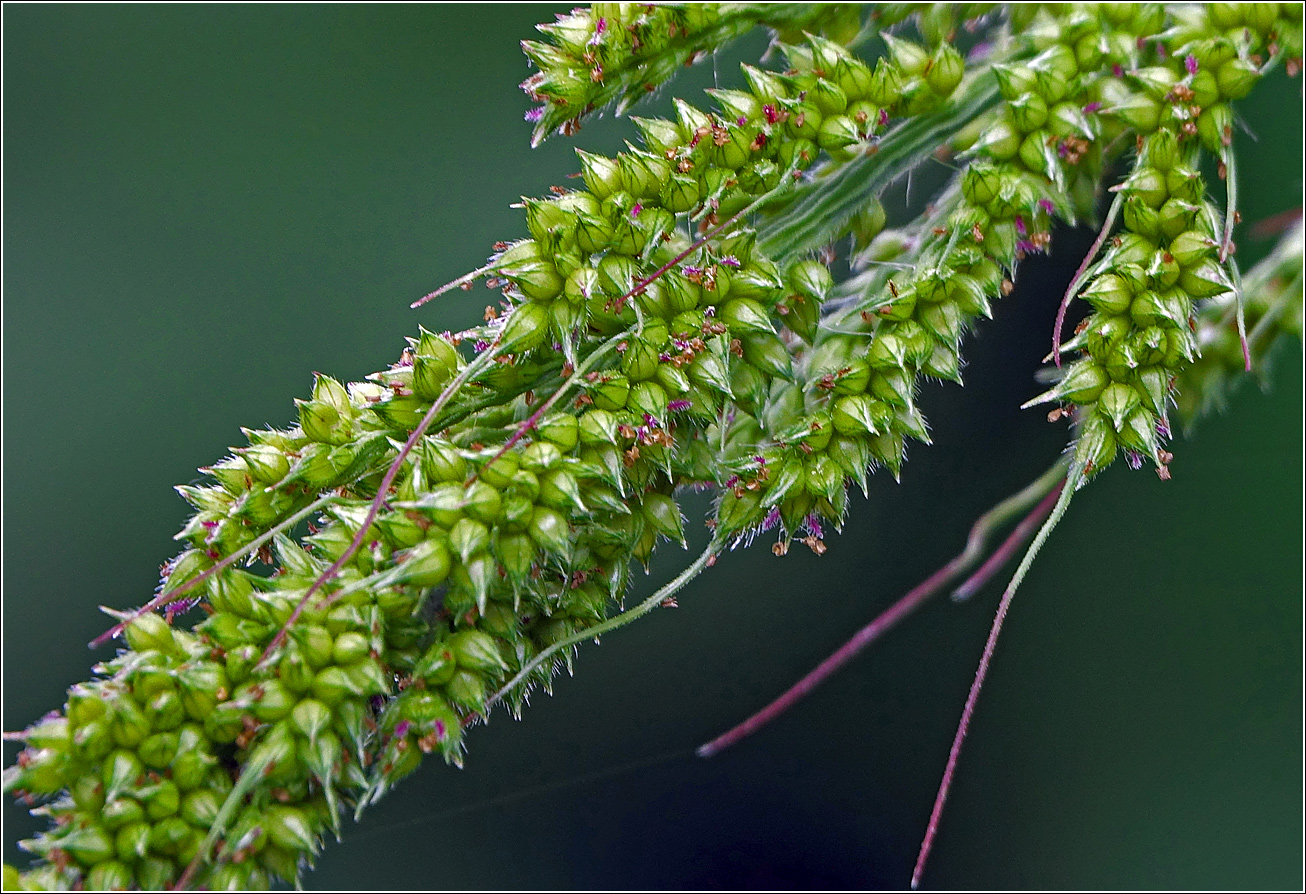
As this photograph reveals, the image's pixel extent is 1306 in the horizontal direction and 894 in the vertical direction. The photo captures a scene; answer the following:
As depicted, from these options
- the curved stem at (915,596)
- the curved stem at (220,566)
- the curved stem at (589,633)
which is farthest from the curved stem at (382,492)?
the curved stem at (915,596)

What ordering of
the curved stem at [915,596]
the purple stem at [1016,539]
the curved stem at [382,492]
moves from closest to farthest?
the curved stem at [382,492] < the curved stem at [915,596] < the purple stem at [1016,539]

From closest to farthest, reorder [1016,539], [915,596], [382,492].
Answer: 1. [382,492]
2. [915,596]
3. [1016,539]

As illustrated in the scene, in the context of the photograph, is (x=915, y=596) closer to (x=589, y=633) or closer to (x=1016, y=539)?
(x=1016, y=539)

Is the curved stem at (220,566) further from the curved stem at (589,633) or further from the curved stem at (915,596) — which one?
the curved stem at (915,596)

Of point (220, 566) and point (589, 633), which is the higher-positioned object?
point (220, 566)

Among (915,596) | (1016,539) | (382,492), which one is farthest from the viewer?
(1016,539)

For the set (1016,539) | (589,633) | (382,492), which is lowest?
(1016,539)

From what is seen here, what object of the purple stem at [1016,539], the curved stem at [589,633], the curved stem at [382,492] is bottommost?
the purple stem at [1016,539]

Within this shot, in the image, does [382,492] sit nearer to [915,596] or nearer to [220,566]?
[220,566]

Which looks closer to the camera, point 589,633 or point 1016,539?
point 589,633

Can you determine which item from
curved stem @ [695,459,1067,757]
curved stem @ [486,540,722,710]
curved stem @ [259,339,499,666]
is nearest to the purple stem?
curved stem @ [695,459,1067,757]

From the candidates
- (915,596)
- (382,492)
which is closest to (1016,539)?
(915,596)

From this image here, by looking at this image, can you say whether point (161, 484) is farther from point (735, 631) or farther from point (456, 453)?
point (456, 453)
